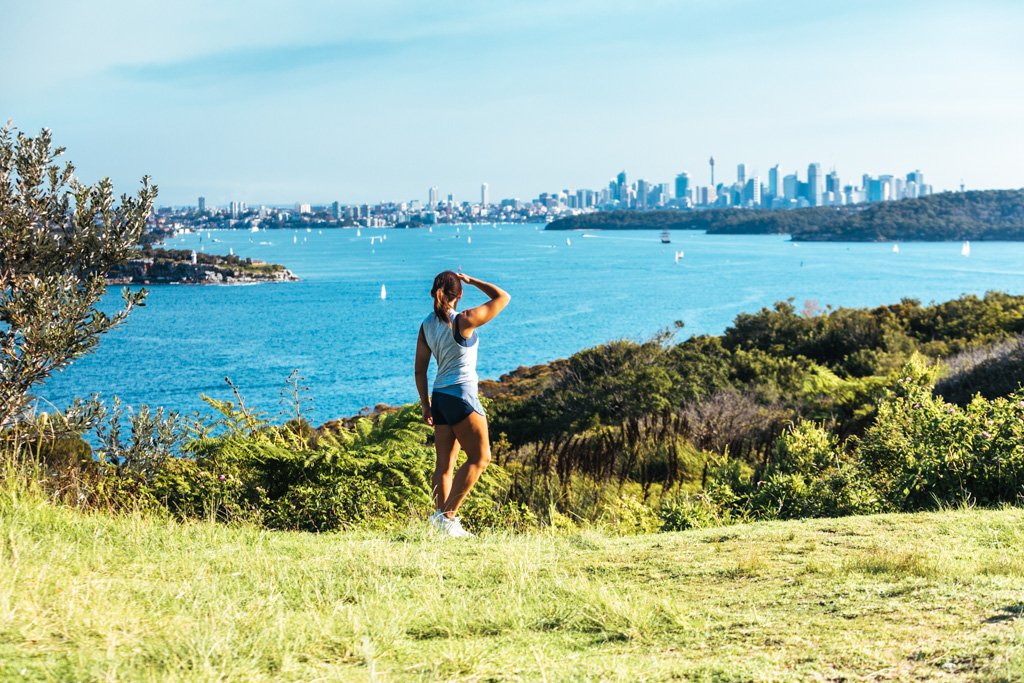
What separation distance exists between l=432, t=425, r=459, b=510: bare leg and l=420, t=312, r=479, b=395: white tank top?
0.36 meters

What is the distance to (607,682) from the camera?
10.4 ft

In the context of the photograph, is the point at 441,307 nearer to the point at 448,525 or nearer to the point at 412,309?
the point at 448,525

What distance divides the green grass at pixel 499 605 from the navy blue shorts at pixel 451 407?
0.94 meters

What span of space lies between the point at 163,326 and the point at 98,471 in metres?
79.1

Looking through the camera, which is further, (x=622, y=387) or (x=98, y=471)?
(x=622, y=387)

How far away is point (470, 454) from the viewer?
21.6ft

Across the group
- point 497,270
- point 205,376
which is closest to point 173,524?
point 205,376

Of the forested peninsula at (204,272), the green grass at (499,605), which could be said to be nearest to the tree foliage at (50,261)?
the green grass at (499,605)

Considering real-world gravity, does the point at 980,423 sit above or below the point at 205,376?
above

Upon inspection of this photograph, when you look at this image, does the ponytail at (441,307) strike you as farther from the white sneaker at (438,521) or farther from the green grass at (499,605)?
the green grass at (499,605)

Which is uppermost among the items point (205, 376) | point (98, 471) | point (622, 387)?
point (98, 471)

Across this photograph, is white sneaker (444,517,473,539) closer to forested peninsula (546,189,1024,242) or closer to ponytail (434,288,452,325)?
ponytail (434,288,452,325)

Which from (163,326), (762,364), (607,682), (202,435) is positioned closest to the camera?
(607,682)

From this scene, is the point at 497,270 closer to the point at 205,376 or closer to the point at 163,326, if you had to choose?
the point at 163,326
